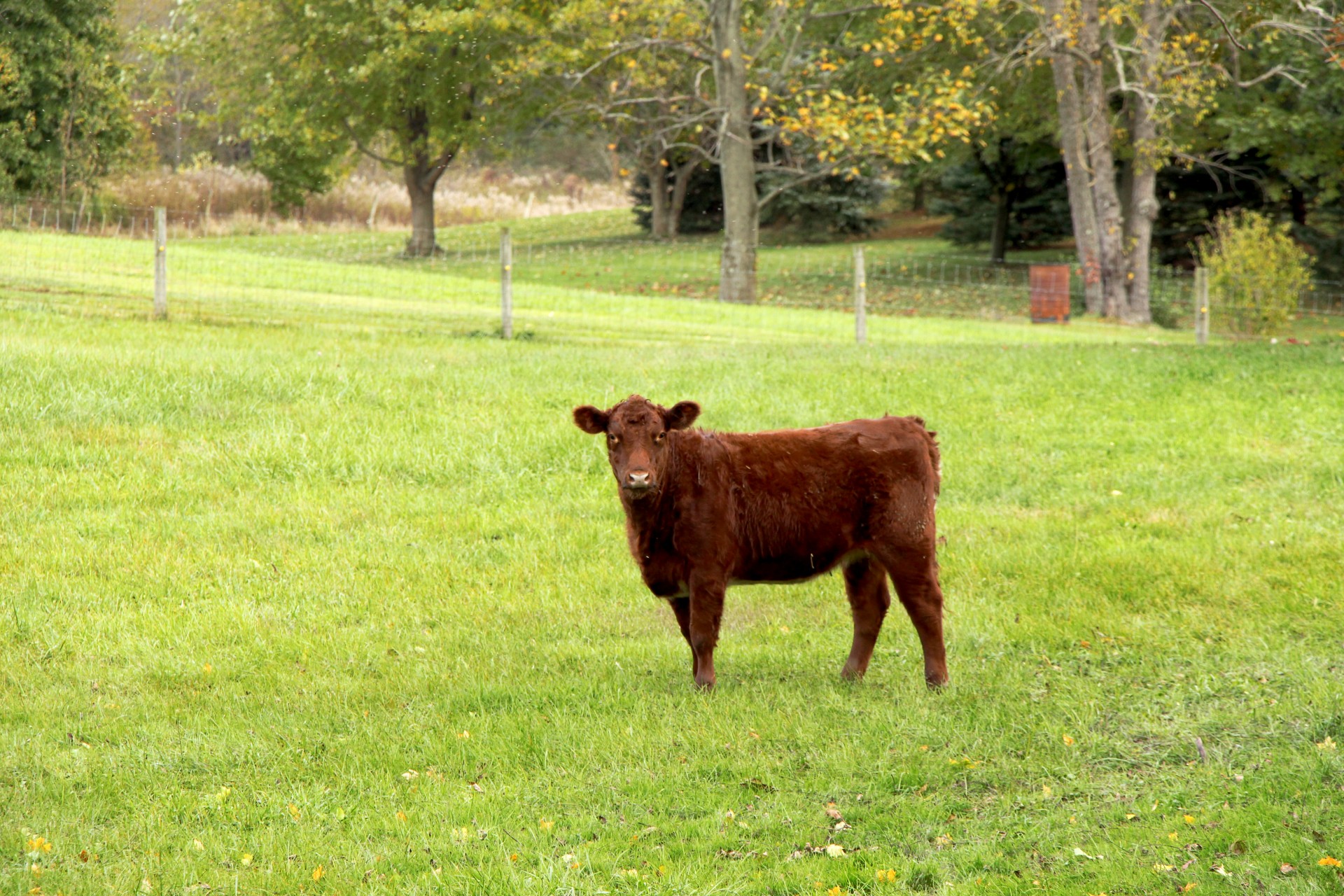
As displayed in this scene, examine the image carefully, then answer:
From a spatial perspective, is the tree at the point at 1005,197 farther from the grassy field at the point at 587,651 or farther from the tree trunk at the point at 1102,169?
the grassy field at the point at 587,651

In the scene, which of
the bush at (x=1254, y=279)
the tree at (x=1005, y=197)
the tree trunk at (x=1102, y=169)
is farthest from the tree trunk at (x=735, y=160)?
the tree at (x=1005, y=197)

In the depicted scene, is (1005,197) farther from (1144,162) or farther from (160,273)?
(160,273)

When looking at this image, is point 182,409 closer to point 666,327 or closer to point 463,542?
point 463,542

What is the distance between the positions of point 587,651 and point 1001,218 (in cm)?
3770

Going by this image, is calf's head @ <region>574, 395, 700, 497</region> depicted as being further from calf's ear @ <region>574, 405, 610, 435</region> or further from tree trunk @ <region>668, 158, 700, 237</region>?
tree trunk @ <region>668, 158, 700, 237</region>

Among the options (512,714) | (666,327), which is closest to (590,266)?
(666,327)

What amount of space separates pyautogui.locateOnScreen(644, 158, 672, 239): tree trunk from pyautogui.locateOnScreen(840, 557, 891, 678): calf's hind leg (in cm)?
4370

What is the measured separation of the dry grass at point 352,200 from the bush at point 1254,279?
76.5 feet

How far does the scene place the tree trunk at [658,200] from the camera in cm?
5053

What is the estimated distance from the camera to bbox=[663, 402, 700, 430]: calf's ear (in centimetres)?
709

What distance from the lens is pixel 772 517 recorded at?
709 centimetres

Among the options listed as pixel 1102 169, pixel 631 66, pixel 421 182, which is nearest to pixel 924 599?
pixel 631 66

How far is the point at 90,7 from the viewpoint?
40062mm

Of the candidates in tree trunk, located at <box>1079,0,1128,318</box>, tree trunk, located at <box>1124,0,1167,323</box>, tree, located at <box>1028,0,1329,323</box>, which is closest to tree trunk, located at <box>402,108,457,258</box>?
tree, located at <box>1028,0,1329,323</box>
